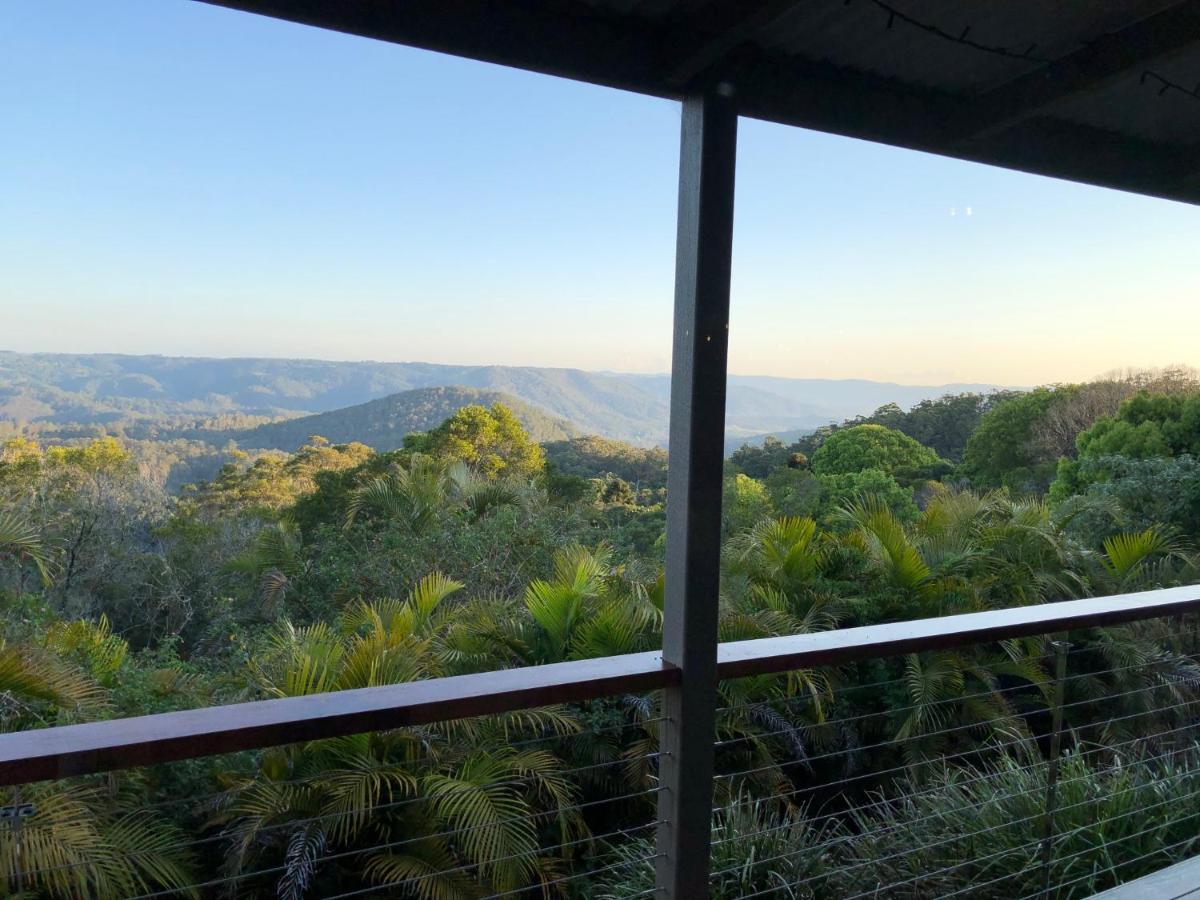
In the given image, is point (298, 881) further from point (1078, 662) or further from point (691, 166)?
point (1078, 662)

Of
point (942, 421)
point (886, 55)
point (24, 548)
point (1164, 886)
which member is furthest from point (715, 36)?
point (942, 421)

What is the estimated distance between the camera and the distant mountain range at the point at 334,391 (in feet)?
25.5

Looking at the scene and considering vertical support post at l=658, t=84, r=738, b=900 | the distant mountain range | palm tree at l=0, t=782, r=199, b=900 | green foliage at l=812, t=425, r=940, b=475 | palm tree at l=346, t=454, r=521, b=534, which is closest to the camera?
vertical support post at l=658, t=84, r=738, b=900

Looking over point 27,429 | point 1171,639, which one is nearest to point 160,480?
point 27,429

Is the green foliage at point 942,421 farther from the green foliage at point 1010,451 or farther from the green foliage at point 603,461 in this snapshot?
the green foliage at point 603,461

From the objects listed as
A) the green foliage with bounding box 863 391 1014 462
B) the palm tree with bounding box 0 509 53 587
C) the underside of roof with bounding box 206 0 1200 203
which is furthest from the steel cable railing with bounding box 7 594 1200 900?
the palm tree with bounding box 0 509 53 587

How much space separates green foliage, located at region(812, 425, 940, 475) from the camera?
8172mm

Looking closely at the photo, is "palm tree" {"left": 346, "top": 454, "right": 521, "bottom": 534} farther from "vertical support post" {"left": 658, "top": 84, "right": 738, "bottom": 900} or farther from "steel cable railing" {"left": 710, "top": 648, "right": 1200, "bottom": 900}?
"vertical support post" {"left": 658, "top": 84, "right": 738, "bottom": 900}

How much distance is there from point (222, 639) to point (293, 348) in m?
4.55

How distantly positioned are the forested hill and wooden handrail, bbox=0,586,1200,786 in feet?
24.1

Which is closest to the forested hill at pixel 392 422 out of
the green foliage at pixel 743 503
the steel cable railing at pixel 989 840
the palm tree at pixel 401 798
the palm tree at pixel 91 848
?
the green foliage at pixel 743 503

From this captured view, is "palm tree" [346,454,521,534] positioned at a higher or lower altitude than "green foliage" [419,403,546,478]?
lower

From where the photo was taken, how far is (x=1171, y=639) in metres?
5.07

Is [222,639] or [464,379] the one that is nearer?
[222,639]
